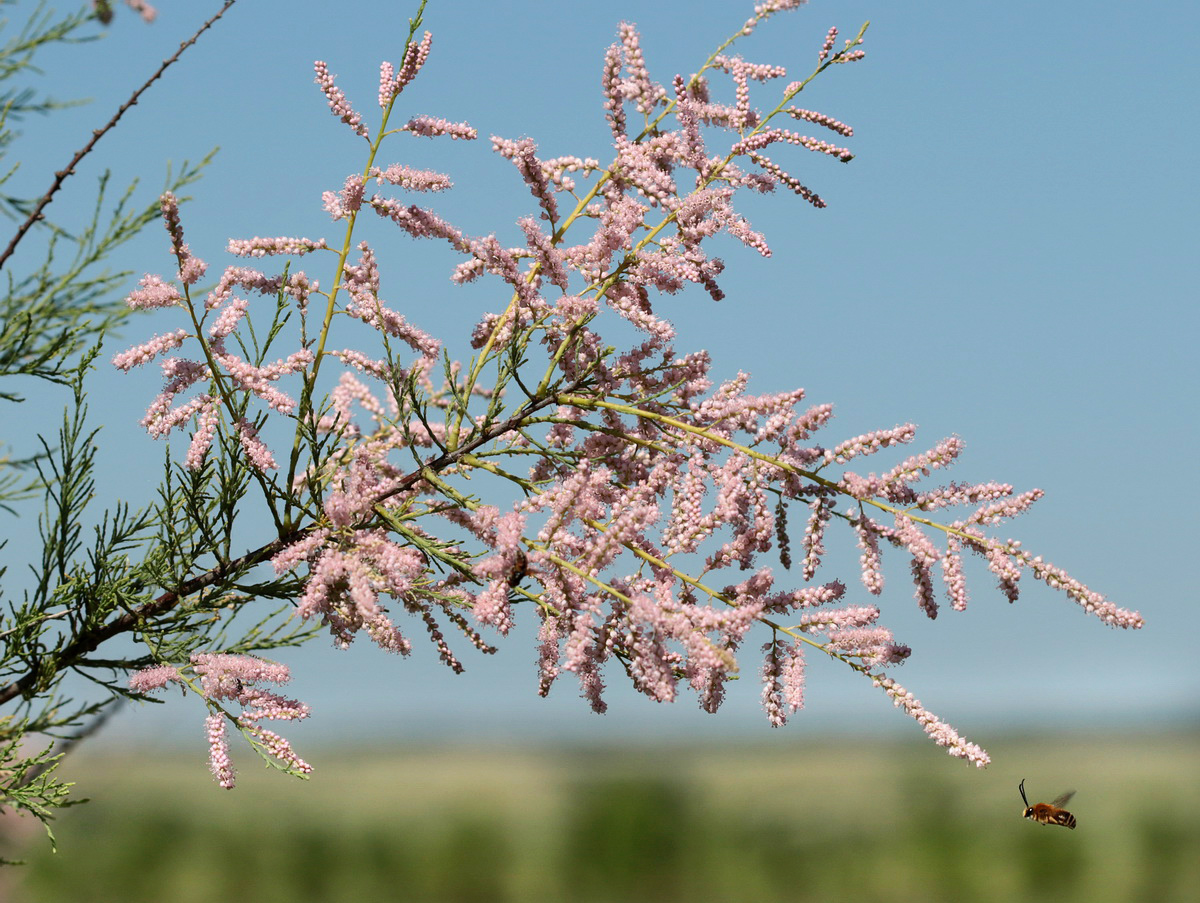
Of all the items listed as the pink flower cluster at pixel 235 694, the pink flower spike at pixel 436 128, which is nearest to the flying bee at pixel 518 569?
the pink flower cluster at pixel 235 694

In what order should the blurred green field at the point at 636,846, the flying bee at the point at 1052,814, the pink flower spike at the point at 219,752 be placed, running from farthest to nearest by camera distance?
the blurred green field at the point at 636,846 → the flying bee at the point at 1052,814 → the pink flower spike at the point at 219,752

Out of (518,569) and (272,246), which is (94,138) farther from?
(518,569)

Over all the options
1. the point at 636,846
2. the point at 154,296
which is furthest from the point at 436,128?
the point at 636,846

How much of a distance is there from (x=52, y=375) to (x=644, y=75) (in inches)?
85.8

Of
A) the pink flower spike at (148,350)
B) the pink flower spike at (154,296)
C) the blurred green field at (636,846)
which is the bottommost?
the blurred green field at (636,846)

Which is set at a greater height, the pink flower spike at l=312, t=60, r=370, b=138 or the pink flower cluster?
the pink flower spike at l=312, t=60, r=370, b=138

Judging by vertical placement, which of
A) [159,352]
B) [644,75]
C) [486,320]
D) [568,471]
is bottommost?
[568,471]

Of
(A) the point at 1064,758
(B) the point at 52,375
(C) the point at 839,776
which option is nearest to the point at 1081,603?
(B) the point at 52,375

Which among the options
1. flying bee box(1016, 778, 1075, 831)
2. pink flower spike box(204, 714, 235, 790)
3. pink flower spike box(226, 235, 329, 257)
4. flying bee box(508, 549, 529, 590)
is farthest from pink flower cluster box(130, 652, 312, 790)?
flying bee box(1016, 778, 1075, 831)

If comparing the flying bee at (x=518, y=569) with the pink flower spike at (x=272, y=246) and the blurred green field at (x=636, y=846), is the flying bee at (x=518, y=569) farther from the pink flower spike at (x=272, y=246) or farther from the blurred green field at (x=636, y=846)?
the blurred green field at (x=636, y=846)

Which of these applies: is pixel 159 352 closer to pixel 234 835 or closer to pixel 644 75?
pixel 644 75

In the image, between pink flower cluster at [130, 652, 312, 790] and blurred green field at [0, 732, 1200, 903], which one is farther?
blurred green field at [0, 732, 1200, 903]

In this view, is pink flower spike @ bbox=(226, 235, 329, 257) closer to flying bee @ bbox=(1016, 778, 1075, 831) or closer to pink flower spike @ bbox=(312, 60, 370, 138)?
pink flower spike @ bbox=(312, 60, 370, 138)

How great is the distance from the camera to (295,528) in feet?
9.16
